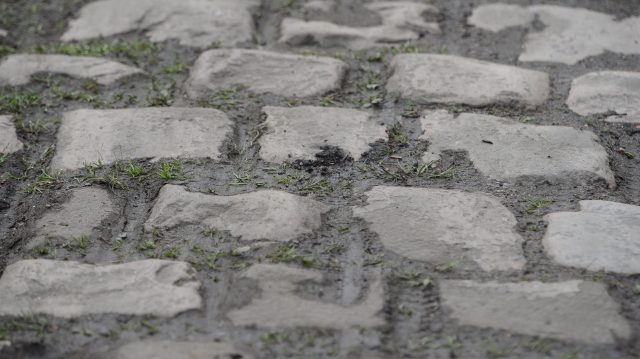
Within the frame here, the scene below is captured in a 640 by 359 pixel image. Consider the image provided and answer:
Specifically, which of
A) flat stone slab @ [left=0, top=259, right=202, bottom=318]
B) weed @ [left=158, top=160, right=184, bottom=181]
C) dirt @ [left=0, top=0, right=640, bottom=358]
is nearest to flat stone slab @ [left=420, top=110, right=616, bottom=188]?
dirt @ [left=0, top=0, right=640, bottom=358]

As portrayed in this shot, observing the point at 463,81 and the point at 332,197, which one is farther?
the point at 463,81

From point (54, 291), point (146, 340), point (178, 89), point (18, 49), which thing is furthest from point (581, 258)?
point (18, 49)

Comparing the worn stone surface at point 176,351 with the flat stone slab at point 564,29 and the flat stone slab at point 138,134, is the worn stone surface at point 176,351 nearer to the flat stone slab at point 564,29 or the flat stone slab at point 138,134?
the flat stone slab at point 138,134

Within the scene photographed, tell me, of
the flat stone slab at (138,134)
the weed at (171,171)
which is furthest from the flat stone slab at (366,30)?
the weed at (171,171)

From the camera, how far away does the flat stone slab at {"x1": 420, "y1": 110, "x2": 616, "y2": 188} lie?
216 cm

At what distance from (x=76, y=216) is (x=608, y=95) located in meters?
1.60

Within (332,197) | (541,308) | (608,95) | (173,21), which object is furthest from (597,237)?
(173,21)

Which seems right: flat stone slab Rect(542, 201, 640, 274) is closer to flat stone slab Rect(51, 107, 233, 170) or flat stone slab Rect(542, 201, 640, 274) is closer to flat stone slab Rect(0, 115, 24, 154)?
flat stone slab Rect(51, 107, 233, 170)

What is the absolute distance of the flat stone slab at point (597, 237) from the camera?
71.6 inches

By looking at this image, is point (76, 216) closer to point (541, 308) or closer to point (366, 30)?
point (541, 308)

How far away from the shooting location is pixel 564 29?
2934 millimetres

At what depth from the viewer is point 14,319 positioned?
1.68 meters

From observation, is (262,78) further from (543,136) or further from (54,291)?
(54,291)

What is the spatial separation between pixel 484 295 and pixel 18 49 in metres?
1.99
